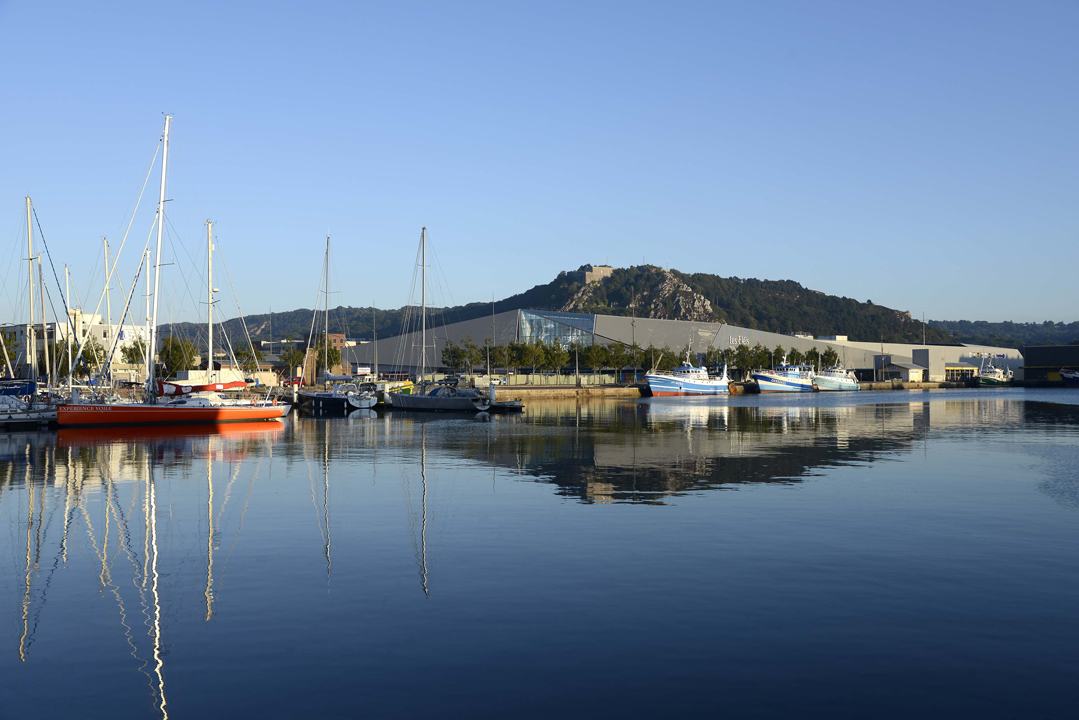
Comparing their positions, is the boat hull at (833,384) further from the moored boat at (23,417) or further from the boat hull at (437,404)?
the moored boat at (23,417)

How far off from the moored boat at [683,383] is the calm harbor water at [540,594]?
3546 inches

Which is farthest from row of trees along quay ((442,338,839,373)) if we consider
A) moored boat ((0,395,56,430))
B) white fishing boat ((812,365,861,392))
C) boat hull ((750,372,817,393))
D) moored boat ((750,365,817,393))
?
moored boat ((0,395,56,430))

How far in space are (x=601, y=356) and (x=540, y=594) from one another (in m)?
123

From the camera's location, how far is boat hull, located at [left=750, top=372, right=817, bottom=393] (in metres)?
134

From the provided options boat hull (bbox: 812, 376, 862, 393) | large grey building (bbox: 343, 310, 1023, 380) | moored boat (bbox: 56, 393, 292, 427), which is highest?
large grey building (bbox: 343, 310, 1023, 380)

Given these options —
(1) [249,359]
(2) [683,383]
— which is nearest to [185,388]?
(1) [249,359]

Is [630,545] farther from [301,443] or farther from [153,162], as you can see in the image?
[153,162]

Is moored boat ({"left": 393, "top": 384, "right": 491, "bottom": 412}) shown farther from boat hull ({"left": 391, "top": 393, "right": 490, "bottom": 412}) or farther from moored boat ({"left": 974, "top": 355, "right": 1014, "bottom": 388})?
moored boat ({"left": 974, "top": 355, "right": 1014, "bottom": 388})

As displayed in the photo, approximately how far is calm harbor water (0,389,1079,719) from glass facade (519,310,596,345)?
4756 inches

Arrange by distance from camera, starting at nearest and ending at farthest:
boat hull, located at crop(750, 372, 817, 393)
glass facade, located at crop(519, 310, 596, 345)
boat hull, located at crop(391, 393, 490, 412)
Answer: boat hull, located at crop(391, 393, 490, 412), boat hull, located at crop(750, 372, 817, 393), glass facade, located at crop(519, 310, 596, 345)

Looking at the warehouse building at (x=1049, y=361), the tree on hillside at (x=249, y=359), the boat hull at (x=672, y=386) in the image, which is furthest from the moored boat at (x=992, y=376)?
the tree on hillside at (x=249, y=359)

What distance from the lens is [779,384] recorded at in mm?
134750

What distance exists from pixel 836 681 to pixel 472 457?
22.9 meters

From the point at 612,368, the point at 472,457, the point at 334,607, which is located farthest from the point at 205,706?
the point at 612,368
